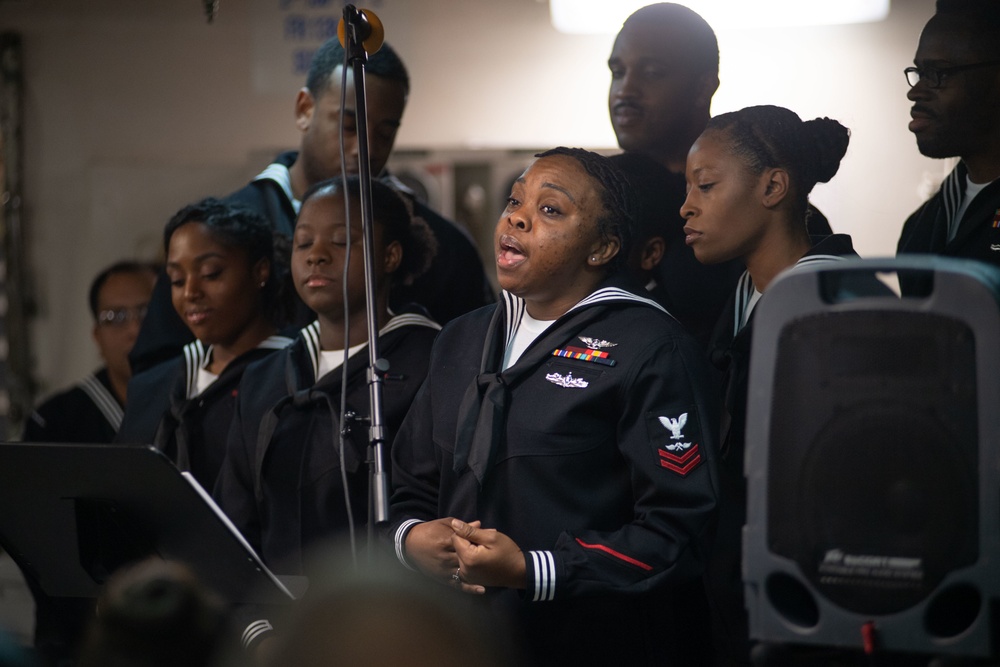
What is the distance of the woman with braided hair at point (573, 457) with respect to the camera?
80.8 inches

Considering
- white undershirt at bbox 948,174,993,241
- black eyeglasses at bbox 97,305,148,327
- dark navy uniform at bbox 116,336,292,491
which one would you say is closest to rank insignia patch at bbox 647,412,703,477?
white undershirt at bbox 948,174,993,241

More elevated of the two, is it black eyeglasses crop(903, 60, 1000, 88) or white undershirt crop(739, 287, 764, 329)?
black eyeglasses crop(903, 60, 1000, 88)

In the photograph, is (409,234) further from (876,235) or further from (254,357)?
(876,235)

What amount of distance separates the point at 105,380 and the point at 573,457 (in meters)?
2.39

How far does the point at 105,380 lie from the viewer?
3984 millimetres

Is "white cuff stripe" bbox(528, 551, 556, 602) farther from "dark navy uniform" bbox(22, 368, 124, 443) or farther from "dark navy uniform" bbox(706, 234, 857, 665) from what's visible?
"dark navy uniform" bbox(22, 368, 124, 443)

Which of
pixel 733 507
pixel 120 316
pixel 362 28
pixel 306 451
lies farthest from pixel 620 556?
pixel 120 316

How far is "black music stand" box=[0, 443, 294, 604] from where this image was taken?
Answer: 2107mm

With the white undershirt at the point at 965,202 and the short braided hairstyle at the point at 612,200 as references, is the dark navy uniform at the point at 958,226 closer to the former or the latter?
the white undershirt at the point at 965,202

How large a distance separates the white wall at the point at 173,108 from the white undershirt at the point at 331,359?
2.47 meters

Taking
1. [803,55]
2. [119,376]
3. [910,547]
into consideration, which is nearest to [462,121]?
[803,55]

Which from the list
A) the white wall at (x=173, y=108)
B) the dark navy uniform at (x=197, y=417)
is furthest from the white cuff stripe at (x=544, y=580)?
the white wall at (x=173, y=108)

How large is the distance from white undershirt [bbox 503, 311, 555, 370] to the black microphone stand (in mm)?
261

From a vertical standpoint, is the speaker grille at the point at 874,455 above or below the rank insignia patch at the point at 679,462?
above
